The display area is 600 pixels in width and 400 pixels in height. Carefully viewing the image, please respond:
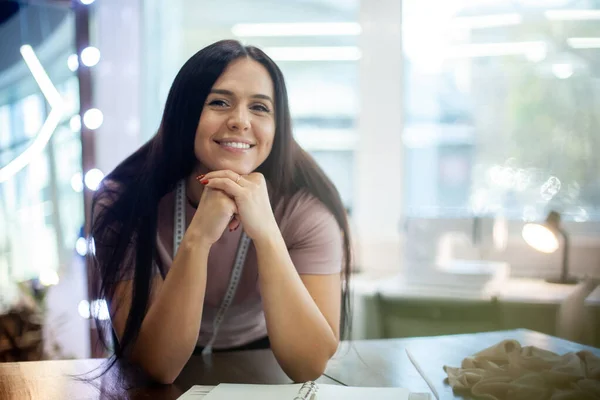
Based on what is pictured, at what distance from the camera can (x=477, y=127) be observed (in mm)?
1226

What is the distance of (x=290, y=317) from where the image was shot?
102 centimetres

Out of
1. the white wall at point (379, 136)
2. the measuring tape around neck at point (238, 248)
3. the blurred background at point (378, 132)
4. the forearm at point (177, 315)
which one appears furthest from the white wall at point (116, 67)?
the white wall at point (379, 136)

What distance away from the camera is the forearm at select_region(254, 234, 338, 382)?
1005mm

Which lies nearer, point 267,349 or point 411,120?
point 267,349

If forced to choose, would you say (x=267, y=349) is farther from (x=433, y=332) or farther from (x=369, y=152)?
(x=369, y=152)

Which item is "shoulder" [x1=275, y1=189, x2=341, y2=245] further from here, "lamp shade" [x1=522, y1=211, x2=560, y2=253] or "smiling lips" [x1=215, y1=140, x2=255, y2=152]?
"lamp shade" [x1=522, y1=211, x2=560, y2=253]

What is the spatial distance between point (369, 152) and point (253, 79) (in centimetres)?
32

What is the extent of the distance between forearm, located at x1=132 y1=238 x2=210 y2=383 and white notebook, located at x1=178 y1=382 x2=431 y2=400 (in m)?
0.07

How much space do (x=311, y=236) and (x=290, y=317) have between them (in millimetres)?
156

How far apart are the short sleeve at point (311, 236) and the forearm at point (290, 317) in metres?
0.04

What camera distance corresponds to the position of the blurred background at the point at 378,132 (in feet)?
3.74

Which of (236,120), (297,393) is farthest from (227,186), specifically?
(297,393)

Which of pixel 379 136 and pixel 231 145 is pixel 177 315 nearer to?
pixel 231 145

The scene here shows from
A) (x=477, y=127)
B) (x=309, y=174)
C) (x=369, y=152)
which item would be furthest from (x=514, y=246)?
(x=309, y=174)
